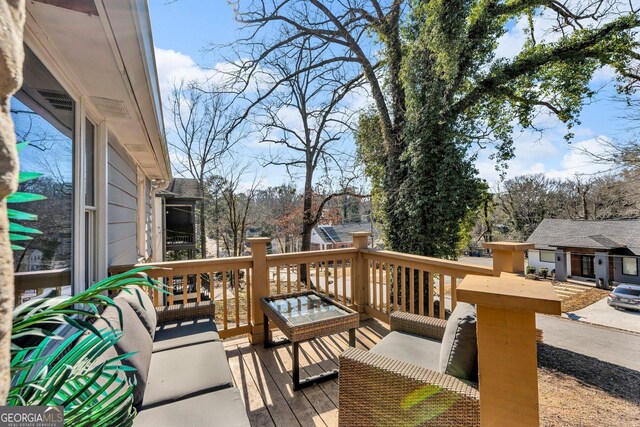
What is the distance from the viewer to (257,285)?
10.9 ft

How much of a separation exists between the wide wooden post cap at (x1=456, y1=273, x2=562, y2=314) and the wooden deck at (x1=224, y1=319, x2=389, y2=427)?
175 cm

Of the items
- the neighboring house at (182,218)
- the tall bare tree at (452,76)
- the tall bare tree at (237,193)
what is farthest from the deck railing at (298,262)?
the neighboring house at (182,218)

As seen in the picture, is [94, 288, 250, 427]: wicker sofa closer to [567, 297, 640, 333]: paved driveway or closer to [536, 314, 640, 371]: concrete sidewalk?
[536, 314, 640, 371]: concrete sidewalk

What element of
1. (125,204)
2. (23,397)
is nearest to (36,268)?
(23,397)

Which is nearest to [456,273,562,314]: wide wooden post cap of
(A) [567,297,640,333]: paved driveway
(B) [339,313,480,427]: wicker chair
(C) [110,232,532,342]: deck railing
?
(B) [339,313,480,427]: wicker chair

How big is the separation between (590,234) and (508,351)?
16363 millimetres

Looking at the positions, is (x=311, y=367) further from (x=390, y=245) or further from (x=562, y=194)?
(x=562, y=194)

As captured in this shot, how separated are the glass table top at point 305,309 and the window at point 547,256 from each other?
16.4m

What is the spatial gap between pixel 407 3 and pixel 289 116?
20.1ft

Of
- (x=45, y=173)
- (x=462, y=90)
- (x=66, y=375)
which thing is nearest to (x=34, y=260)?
(x=45, y=173)

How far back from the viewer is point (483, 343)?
2.85 feet

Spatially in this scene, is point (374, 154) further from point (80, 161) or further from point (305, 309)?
point (80, 161)

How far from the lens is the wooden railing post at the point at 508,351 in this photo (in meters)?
0.82

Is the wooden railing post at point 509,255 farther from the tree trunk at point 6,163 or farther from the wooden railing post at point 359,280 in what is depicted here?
the tree trunk at point 6,163
